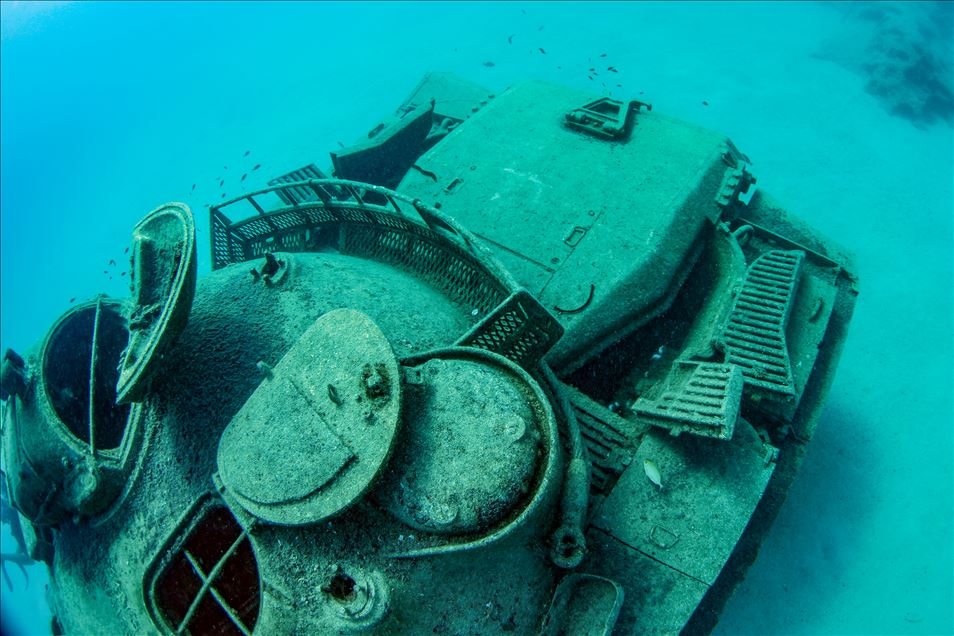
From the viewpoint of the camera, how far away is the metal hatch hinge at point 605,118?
6.72 metres

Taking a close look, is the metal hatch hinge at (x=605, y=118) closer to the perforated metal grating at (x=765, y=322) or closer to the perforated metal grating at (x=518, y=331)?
the perforated metal grating at (x=765, y=322)

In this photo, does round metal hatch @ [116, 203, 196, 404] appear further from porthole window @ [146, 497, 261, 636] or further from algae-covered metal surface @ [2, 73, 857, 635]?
porthole window @ [146, 497, 261, 636]

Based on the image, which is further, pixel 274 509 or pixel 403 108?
pixel 403 108

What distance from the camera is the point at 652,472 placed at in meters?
3.92

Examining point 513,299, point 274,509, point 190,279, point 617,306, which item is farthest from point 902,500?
point 190,279

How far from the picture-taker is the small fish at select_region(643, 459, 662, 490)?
3.89m

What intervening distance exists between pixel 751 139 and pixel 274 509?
15.0m

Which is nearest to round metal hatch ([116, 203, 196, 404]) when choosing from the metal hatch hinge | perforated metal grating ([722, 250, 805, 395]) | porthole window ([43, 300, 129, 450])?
porthole window ([43, 300, 129, 450])

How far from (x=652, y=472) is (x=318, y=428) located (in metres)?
2.46

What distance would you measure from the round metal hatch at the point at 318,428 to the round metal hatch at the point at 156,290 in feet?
2.47

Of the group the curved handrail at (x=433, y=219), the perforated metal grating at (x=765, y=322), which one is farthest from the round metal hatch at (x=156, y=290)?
the perforated metal grating at (x=765, y=322)

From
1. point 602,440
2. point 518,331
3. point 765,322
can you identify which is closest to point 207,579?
point 518,331

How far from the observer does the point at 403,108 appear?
10.5m

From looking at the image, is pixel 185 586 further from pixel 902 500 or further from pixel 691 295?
pixel 902 500
